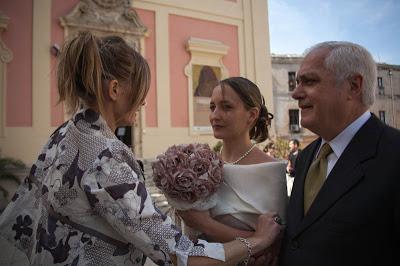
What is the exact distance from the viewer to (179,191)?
172 cm

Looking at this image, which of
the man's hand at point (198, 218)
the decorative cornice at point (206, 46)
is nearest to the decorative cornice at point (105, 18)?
the decorative cornice at point (206, 46)

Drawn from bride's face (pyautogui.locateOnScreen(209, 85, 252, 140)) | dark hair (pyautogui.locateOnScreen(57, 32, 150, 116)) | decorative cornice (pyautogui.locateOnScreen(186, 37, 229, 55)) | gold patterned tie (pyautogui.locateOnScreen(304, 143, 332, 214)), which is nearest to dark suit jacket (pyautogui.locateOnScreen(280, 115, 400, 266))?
gold patterned tie (pyautogui.locateOnScreen(304, 143, 332, 214))

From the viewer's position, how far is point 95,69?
146 cm

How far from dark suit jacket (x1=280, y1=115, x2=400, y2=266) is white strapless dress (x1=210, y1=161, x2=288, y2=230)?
0.89 feet

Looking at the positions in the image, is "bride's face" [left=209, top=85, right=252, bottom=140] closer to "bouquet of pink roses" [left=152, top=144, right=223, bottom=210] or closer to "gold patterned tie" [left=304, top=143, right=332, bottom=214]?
"bouquet of pink roses" [left=152, top=144, right=223, bottom=210]

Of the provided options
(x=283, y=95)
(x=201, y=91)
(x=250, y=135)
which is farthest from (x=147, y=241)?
(x=283, y=95)

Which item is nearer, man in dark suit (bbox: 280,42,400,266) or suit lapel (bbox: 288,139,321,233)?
man in dark suit (bbox: 280,42,400,266)

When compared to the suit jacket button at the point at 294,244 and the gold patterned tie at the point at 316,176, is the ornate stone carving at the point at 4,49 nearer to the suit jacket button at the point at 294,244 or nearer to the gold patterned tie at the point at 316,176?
the gold patterned tie at the point at 316,176

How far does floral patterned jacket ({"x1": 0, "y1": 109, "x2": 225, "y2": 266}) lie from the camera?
1.33 m

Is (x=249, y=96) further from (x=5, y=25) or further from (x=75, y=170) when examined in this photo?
(x=5, y=25)

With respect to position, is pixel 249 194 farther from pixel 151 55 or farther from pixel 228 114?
pixel 151 55

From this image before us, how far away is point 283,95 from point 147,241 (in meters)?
28.0

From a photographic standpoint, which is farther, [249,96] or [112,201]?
[249,96]

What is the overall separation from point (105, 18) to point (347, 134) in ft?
37.7
